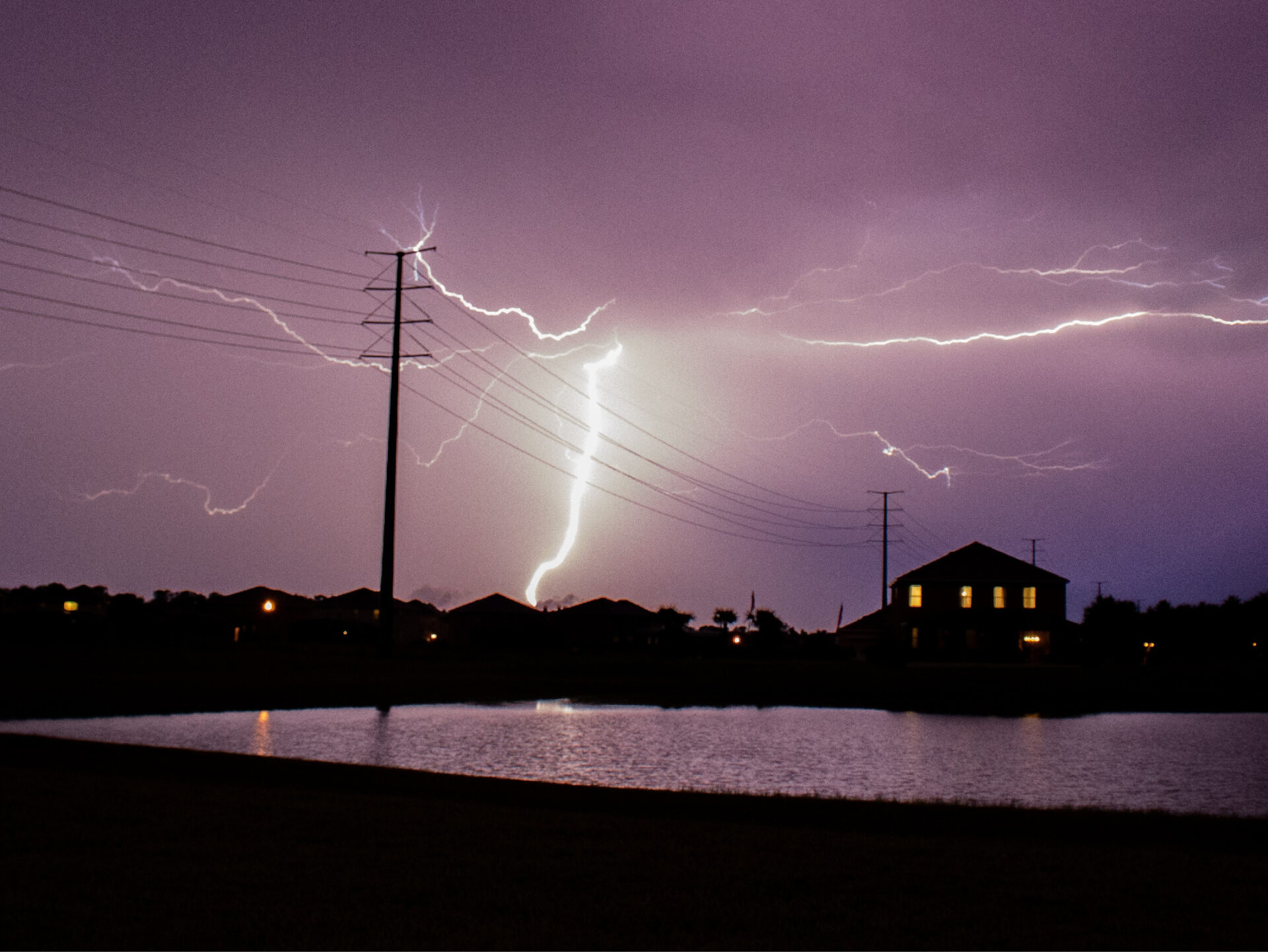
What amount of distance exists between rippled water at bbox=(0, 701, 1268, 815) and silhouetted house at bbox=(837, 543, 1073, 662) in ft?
136

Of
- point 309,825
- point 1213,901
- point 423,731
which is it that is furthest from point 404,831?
point 423,731

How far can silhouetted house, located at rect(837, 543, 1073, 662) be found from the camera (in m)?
70.8

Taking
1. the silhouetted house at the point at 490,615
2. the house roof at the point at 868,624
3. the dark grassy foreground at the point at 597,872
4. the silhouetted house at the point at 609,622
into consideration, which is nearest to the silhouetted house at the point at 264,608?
the silhouetted house at the point at 490,615

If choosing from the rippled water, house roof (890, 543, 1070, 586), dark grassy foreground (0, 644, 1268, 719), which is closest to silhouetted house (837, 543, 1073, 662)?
house roof (890, 543, 1070, 586)

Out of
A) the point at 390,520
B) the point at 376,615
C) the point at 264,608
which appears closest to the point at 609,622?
the point at 376,615

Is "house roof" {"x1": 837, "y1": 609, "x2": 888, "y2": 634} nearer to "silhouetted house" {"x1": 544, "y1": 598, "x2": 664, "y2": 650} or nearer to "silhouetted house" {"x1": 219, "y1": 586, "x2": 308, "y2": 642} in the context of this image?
"silhouetted house" {"x1": 544, "y1": 598, "x2": 664, "y2": 650}

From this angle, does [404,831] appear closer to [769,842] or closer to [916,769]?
[769,842]

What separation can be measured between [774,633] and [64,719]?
57457 millimetres

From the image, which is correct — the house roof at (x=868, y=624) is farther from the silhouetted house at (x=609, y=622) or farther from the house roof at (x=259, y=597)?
the house roof at (x=259, y=597)

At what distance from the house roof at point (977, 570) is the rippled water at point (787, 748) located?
4354 centimetres

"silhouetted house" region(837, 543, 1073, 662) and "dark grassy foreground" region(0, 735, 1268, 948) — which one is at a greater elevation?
"silhouetted house" region(837, 543, 1073, 662)

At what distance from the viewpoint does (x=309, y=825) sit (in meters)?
9.91

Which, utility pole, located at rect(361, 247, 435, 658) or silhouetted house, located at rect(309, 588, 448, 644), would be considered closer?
utility pole, located at rect(361, 247, 435, 658)

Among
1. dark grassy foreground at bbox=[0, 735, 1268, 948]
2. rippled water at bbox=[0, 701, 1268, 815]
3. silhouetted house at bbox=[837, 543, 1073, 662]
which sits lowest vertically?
rippled water at bbox=[0, 701, 1268, 815]
